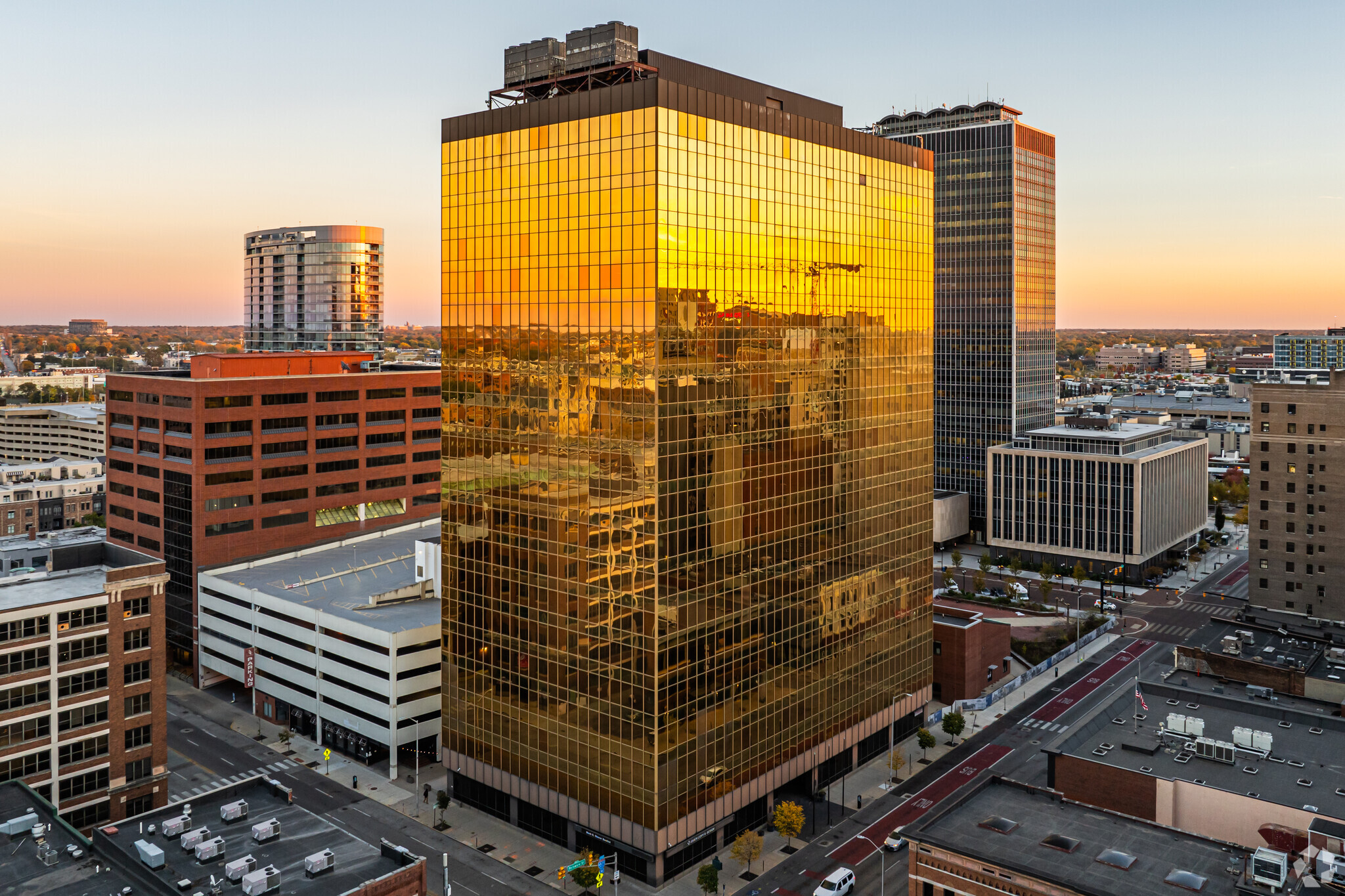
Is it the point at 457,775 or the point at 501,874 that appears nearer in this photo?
the point at 501,874

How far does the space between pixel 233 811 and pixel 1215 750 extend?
246 ft

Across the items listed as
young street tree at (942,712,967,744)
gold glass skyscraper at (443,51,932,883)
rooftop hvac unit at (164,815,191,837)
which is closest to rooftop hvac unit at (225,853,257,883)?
rooftop hvac unit at (164,815,191,837)

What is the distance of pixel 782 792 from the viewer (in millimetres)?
91688

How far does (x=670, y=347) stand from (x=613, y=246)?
30.6ft

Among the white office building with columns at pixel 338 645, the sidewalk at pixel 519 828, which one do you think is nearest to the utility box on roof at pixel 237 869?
the sidewalk at pixel 519 828

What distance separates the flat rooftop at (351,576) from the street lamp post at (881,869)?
4806 cm

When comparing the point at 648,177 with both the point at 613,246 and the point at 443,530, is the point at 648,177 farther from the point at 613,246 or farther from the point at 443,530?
the point at 443,530

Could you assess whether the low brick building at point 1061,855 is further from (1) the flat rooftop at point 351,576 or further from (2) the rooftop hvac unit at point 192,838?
(1) the flat rooftop at point 351,576

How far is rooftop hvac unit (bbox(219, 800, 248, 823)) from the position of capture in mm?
66500

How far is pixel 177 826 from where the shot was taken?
64625mm

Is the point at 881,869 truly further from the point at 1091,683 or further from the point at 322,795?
the point at 1091,683

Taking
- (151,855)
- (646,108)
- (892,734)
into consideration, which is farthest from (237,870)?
(892,734)

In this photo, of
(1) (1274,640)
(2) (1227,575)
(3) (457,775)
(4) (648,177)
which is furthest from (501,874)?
(2) (1227,575)

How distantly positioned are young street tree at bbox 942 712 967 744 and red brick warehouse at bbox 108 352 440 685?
87.6m
